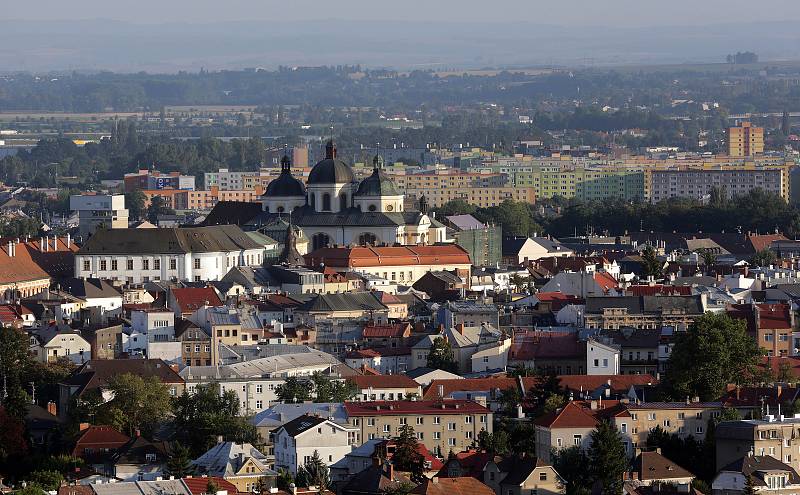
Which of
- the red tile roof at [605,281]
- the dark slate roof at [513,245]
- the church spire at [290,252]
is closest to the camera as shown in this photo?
the red tile roof at [605,281]

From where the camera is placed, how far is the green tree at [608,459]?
3672 centimetres

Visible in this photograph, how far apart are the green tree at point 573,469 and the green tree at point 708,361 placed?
4987 millimetres

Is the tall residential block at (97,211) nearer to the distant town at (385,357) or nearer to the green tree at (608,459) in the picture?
the distant town at (385,357)

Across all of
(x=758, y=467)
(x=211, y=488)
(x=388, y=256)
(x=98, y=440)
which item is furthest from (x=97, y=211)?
(x=211, y=488)

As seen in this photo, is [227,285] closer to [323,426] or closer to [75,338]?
[75,338]

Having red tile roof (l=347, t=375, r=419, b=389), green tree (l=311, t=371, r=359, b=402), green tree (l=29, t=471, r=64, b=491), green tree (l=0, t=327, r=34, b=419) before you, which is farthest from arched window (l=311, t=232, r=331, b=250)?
green tree (l=29, t=471, r=64, b=491)

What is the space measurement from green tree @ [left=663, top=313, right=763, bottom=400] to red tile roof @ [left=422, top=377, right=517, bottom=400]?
259 cm

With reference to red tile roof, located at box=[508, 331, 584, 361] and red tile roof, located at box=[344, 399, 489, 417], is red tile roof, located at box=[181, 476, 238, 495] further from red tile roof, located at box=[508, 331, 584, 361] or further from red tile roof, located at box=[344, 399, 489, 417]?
red tile roof, located at box=[508, 331, 584, 361]

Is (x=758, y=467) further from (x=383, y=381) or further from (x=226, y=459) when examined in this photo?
(x=383, y=381)

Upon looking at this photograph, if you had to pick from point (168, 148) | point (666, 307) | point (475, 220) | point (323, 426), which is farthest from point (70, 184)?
point (323, 426)

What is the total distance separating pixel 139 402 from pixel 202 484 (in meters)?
8.10

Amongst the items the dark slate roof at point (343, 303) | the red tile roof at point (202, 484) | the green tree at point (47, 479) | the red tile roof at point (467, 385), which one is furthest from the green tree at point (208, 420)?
the dark slate roof at point (343, 303)

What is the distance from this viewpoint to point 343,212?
80625mm

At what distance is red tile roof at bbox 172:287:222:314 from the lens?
55.1m
